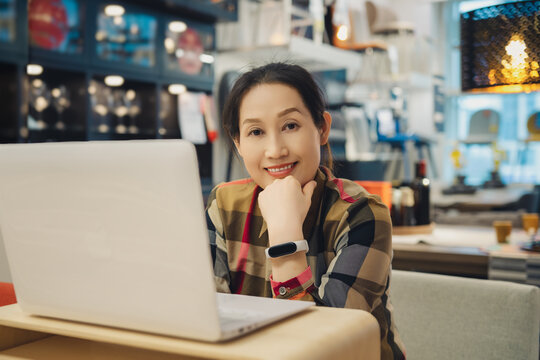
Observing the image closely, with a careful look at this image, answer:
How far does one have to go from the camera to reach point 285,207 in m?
1.05

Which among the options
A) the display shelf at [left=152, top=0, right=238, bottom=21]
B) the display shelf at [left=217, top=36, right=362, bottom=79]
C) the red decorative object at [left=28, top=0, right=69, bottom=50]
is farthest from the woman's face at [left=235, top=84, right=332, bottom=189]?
the display shelf at [left=217, top=36, right=362, bottom=79]

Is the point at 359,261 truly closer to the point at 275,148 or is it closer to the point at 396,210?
the point at 275,148

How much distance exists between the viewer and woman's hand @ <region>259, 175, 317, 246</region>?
101 cm

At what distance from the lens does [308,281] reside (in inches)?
38.1

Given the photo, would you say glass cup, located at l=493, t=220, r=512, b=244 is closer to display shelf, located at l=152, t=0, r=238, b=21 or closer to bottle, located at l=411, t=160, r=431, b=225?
bottle, located at l=411, t=160, r=431, b=225

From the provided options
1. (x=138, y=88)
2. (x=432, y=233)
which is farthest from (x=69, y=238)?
(x=138, y=88)

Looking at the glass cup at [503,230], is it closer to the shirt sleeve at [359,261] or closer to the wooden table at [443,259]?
the wooden table at [443,259]

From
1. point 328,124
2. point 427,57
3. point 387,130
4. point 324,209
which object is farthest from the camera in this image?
point 427,57

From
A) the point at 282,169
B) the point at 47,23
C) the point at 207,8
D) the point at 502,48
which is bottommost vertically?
the point at 282,169

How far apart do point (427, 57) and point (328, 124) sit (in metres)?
9.34

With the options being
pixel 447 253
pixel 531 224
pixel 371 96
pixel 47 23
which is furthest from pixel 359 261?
pixel 371 96

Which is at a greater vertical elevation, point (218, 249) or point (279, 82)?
point (279, 82)

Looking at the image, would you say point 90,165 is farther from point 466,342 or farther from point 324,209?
point 466,342

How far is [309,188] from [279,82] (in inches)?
8.6
